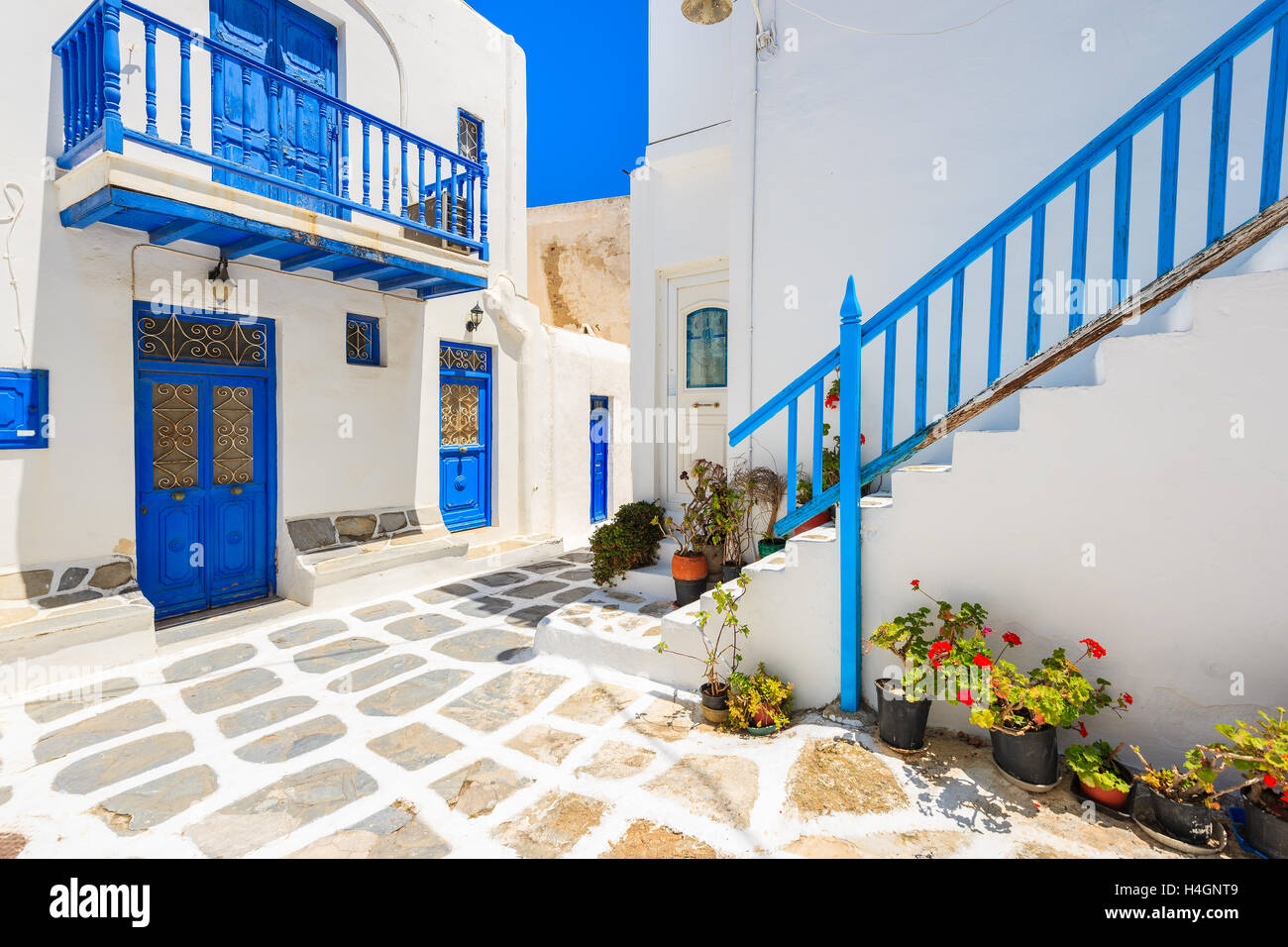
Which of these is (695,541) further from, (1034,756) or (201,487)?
(201,487)

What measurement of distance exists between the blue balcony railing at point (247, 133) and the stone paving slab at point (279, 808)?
4.43 meters

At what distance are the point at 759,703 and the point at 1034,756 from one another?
1.40 meters

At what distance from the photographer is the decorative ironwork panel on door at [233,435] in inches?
235

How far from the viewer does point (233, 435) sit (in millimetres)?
6090

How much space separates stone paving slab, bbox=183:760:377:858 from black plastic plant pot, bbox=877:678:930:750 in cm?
275

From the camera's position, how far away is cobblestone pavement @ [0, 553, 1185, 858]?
8.75 feet

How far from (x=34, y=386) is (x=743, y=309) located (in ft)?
19.2

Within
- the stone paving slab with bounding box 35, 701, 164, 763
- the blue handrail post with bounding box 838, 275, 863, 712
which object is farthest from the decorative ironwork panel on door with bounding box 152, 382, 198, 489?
the blue handrail post with bounding box 838, 275, 863, 712

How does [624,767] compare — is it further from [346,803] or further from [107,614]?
[107,614]

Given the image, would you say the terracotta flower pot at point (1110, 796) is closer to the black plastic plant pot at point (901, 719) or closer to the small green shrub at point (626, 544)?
the black plastic plant pot at point (901, 719)

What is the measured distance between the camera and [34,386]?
464cm

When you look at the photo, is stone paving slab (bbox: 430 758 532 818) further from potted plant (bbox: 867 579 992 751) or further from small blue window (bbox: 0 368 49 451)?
small blue window (bbox: 0 368 49 451)

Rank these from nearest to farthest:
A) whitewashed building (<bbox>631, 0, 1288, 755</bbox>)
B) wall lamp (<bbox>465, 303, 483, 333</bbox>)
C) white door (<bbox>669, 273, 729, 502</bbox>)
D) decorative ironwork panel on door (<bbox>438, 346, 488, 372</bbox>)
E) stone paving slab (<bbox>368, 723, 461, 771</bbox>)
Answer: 1. whitewashed building (<bbox>631, 0, 1288, 755</bbox>)
2. stone paving slab (<bbox>368, 723, 461, 771</bbox>)
3. white door (<bbox>669, 273, 729, 502</bbox>)
4. decorative ironwork panel on door (<bbox>438, 346, 488, 372</bbox>)
5. wall lamp (<bbox>465, 303, 483, 333</bbox>)

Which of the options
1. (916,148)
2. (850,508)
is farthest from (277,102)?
(850,508)
